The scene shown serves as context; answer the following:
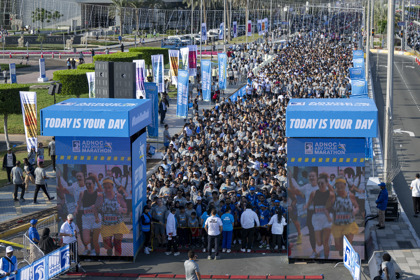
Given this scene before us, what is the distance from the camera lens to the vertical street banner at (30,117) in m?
24.1

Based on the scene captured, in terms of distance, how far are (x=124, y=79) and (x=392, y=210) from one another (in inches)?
346

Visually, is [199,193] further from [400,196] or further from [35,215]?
[400,196]

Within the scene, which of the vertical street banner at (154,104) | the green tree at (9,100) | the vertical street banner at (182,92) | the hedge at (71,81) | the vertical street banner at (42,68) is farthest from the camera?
the vertical street banner at (42,68)

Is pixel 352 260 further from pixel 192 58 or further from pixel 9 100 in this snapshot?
pixel 192 58

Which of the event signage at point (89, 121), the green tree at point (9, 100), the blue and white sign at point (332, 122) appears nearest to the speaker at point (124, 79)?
the event signage at point (89, 121)

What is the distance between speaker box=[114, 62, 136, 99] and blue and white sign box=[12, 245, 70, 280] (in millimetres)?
6454

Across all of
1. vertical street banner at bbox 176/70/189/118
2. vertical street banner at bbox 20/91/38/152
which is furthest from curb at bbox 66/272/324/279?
vertical street banner at bbox 176/70/189/118

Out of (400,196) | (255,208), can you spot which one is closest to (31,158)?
(255,208)

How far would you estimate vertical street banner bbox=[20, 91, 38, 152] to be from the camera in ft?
79.2

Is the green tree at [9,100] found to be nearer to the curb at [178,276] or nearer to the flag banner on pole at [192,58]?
the flag banner on pole at [192,58]

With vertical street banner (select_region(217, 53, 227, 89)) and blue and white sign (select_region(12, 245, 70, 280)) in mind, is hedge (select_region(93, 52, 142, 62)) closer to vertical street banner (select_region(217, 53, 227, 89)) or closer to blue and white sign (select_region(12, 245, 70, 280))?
vertical street banner (select_region(217, 53, 227, 89))

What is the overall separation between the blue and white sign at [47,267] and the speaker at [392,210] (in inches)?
357

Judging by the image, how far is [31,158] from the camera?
23.5 metres

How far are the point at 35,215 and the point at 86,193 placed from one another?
435 cm
